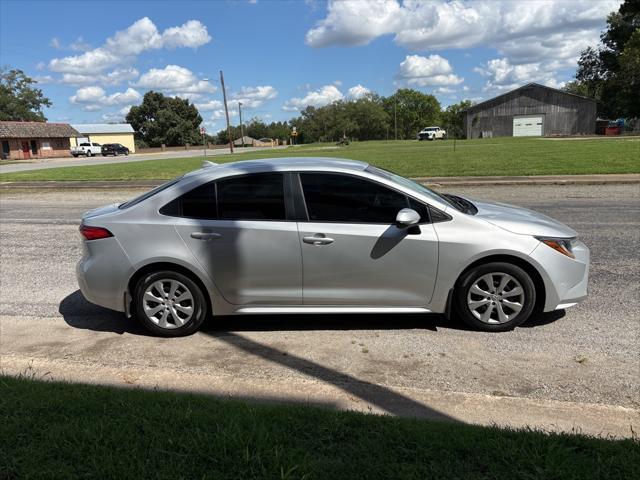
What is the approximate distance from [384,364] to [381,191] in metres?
1.51

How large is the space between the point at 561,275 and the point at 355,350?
6.32 feet

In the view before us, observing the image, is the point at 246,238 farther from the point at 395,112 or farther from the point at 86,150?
the point at 395,112

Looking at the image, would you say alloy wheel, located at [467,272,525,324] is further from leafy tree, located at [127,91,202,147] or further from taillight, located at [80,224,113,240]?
leafy tree, located at [127,91,202,147]

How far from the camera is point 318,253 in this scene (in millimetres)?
4590

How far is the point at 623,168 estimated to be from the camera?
1775 cm

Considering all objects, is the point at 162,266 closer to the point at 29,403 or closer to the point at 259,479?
the point at 29,403

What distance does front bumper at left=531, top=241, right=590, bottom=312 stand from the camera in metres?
4.55

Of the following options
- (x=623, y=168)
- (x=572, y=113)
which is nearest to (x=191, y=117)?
(x=572, y=113)

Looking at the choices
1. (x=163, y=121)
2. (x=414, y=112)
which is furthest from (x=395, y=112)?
(x=163, y=121)

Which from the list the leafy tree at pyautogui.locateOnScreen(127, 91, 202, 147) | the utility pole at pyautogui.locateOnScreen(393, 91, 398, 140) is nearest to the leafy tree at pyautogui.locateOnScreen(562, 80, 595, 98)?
the utility pole at pyautogui.locateOnScreen(393, 91, 398, 140)

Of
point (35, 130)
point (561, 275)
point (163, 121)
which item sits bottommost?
point (561, 275)

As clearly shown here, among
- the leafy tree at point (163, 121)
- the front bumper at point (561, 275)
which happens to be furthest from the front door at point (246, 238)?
the leafy tree at point (163, 121)

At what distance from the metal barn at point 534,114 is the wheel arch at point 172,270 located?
7867 centimetres

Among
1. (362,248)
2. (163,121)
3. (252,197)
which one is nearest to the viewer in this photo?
(362,248)
